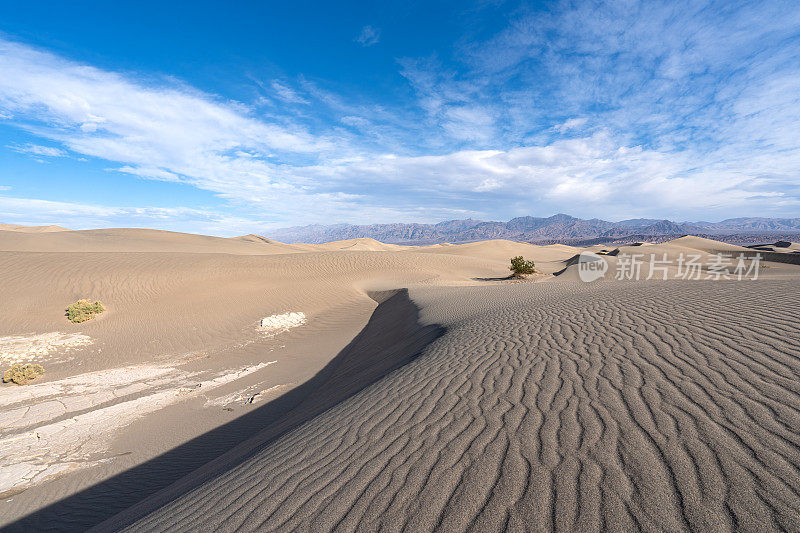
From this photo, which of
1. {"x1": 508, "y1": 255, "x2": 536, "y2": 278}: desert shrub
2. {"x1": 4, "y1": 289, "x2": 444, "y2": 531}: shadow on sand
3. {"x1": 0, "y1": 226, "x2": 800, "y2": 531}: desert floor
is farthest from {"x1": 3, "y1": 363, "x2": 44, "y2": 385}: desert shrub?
{"x1": 508, "y1": 255, "x2": 536, "y2": 278}: desert shrub

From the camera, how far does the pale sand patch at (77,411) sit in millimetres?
5098

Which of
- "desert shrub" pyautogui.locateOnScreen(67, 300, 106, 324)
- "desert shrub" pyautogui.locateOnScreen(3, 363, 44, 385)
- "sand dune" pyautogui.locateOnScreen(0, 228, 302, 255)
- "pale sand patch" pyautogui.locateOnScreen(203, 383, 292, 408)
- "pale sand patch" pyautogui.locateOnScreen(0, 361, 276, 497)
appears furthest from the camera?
"sand dune" pyautogui.locateOnScreen(0, 228, 302, 255)

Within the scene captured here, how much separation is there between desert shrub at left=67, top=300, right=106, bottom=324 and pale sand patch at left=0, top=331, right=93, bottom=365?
0.89 metres

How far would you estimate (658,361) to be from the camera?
4020 millimetres

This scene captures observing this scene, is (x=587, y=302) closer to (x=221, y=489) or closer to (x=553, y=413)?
(x=553, y=413)

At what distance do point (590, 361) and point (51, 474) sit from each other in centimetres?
790

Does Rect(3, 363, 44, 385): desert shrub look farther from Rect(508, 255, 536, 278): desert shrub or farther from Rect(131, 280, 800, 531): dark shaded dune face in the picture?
Rect(508, 255, 536, 278): desert shrub

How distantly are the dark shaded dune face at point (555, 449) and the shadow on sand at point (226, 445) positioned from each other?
0.87 metres

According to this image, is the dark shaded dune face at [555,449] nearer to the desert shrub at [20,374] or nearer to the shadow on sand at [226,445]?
the shadow on sand at [226,445]

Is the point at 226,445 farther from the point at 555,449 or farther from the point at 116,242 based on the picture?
the point at 116,242

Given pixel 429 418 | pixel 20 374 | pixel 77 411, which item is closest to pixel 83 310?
pixel 20 374

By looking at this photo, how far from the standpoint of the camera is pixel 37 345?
388 inches

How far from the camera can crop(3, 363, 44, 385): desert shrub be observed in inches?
307

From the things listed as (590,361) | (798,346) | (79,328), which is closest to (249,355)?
(79,328)
